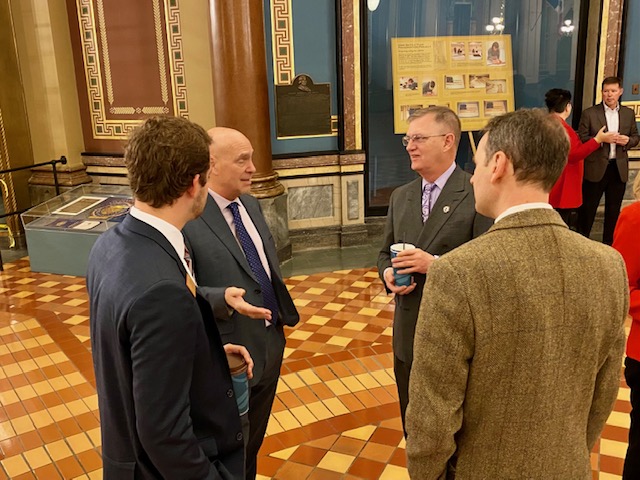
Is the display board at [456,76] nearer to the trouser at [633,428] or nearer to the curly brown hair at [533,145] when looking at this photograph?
the trouser at [633,428]

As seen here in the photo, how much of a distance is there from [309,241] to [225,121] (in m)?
1.73

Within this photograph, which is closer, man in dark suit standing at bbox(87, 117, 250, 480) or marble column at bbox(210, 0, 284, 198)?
man in dark suit standing at bbox(87, 117, 250, 480)

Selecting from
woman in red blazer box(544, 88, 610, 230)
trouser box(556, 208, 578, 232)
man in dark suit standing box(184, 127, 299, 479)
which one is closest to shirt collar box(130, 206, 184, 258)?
man in dark suit standing box(184, 127, 299, 479)

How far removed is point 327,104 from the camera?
21.1ft

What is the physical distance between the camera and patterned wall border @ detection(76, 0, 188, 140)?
643 cm

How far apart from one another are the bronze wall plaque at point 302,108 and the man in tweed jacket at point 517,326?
5.17 meters

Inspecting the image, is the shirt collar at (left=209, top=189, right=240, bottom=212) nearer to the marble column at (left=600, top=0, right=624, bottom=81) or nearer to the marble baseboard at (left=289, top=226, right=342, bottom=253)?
the marble baseboard at (left=289, top=226, right=342, bottom=253)

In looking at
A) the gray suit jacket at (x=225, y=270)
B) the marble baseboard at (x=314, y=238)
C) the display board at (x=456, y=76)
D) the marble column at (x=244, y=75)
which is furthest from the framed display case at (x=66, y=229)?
the gray suit jacket at (x=225, y=270)

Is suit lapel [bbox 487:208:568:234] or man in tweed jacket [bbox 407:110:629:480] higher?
suit lapel [bbox 487:208:568:234]

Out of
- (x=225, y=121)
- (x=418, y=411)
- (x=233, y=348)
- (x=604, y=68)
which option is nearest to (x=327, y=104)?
(x=225, y=121)

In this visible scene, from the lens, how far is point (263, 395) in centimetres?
238

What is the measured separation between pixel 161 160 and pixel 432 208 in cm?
131

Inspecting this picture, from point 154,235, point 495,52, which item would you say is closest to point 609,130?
point 495,52

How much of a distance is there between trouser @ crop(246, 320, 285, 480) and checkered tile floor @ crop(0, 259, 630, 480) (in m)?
0.49
